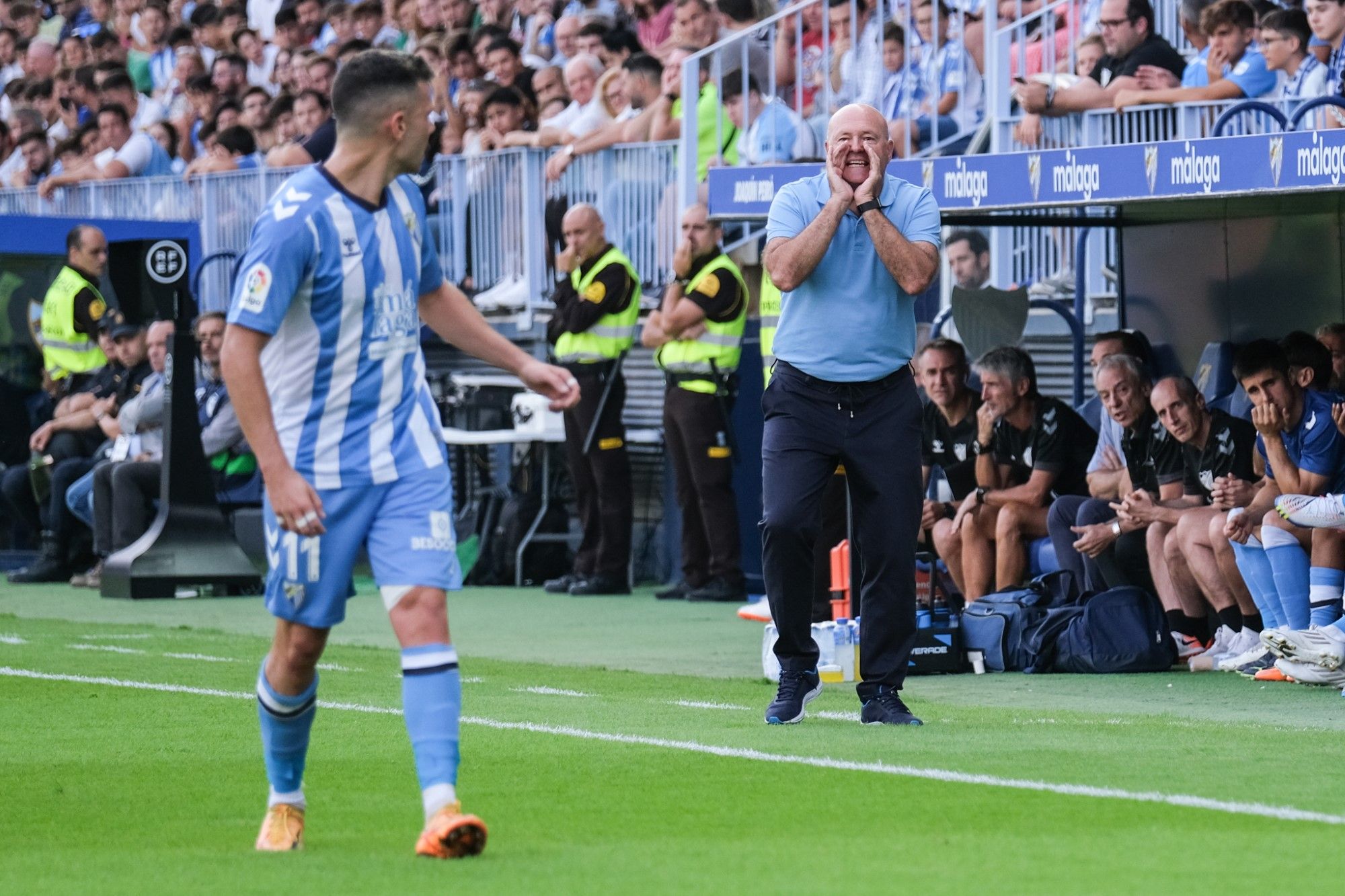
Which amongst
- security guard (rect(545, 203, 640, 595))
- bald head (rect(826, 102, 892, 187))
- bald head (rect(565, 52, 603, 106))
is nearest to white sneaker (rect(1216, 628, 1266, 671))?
bald head (rect(826, 102, 892, 187))

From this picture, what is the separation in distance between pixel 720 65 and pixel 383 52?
10065 millimetres

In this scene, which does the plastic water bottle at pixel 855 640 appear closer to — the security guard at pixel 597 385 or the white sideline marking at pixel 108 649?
the white sideline marking at pixel 108 649

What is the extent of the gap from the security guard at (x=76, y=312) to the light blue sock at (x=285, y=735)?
1329 centimetres

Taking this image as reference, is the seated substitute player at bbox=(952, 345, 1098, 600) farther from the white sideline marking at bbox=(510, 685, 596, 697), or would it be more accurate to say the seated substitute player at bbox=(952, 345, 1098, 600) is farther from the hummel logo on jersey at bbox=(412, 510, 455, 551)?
the hummel logo on jersey at bbox=(412, 510, 455, 551)

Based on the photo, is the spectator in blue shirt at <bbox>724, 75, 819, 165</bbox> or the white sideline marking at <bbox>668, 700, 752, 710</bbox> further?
the spectator in blue shirt at <bbox>724, 75, 819, 165</bbox>

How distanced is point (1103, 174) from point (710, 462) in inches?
221

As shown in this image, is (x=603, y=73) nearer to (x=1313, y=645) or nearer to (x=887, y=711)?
(x=1313, y=645)

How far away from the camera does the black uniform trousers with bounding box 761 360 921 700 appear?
8.04m

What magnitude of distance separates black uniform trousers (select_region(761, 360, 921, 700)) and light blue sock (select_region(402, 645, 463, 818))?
2.83m

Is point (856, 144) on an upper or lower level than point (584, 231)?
lower

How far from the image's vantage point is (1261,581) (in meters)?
10.1

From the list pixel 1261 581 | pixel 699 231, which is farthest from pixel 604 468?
pixel 1261 581

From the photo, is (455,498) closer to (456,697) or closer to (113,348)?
(113,348)

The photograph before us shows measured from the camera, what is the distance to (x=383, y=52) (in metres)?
5.55
